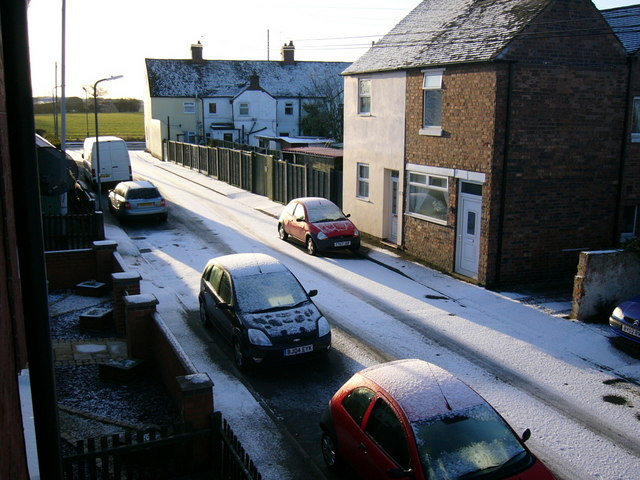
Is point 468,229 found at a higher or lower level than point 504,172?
lower

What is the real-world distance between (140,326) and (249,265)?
98.3 inches

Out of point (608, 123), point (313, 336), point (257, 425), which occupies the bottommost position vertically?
point (257, 425)

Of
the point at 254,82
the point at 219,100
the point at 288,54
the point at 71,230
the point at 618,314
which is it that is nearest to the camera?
the point at 618,314

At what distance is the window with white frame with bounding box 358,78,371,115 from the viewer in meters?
22.6

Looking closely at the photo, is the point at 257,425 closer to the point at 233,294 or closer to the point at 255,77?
the point at 233,294

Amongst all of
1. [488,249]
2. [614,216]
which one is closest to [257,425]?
[488,249]

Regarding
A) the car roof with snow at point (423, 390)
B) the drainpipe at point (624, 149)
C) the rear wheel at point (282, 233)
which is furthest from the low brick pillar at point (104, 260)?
the drainpipe at point (624, 149)

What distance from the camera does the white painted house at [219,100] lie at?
189 ft

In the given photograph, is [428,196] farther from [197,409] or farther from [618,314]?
[197,409]

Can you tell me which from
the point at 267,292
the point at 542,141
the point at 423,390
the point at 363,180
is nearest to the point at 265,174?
the point at 363,180

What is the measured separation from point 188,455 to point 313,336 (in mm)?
3909

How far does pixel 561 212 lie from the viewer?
17.0 metres

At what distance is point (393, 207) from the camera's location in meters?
21.6

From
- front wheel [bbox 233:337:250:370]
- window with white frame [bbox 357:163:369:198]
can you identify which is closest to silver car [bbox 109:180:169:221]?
window with white frame [bbox 357:163:369:198]
